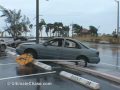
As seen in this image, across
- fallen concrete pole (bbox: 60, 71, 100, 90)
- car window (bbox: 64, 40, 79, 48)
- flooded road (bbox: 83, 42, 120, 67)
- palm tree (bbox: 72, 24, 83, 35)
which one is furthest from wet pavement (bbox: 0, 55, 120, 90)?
palm tree (bbox: 72, 24, 83, 35)

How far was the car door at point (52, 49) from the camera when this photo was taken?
70.9 ft

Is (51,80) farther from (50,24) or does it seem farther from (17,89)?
(50,24)

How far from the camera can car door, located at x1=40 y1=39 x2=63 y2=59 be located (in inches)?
851

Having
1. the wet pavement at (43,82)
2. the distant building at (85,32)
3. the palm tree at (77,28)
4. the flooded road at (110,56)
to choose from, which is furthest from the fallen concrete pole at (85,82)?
the palm tree at (77,28)

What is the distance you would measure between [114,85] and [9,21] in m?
62.6

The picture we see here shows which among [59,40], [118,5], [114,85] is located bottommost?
[114,85]

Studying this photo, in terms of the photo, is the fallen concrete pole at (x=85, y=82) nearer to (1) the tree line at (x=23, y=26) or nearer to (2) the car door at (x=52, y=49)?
(2) the car door at (x=52, y=49)

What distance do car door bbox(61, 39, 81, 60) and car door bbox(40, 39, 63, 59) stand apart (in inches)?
11.9

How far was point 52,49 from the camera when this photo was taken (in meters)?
21.7

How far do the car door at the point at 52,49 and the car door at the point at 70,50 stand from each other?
30cm

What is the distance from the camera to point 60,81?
13578 mm

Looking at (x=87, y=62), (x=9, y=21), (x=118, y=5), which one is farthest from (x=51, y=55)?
(x=9, y=21)

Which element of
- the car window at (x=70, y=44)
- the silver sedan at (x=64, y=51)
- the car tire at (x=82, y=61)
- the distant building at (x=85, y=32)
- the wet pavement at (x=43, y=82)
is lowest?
the wet pavement at (x=43, y=82)

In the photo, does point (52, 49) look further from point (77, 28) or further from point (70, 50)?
point (77, 28)
